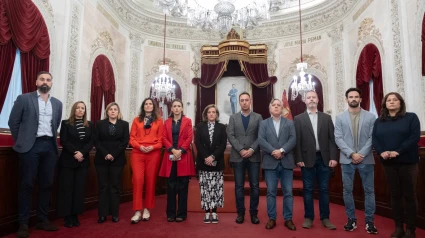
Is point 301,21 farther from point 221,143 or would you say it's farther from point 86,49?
point 221,143

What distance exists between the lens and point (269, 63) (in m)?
8.79

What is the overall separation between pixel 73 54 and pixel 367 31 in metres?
6.18

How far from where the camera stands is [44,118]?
A: 2.98 m

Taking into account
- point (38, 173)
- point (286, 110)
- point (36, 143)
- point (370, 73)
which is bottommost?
point (38, 173)

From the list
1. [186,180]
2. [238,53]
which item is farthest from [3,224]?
[238,53]

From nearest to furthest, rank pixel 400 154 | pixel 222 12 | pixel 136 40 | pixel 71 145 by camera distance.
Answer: pixel 400 154, pixel 71 145, pixel 222 12, pixel 136 40

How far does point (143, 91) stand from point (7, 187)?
5.74 m

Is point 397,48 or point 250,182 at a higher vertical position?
point 397,48

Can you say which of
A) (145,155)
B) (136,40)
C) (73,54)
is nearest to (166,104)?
(136,40)

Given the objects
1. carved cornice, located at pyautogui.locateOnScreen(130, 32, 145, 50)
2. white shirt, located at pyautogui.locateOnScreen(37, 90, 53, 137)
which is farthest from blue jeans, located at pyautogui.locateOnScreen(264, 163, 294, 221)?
carved cornice, located at pyautogui.locateOnScreen(130, 32, 145, 50)

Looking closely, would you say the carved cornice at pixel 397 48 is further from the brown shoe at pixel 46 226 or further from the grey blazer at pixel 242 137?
the brown shoe at pixel 46 226

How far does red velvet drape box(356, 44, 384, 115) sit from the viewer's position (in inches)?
231

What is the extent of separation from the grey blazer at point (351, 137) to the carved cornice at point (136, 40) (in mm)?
6560

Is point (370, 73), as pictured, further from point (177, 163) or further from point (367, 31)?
point (177, 163)
